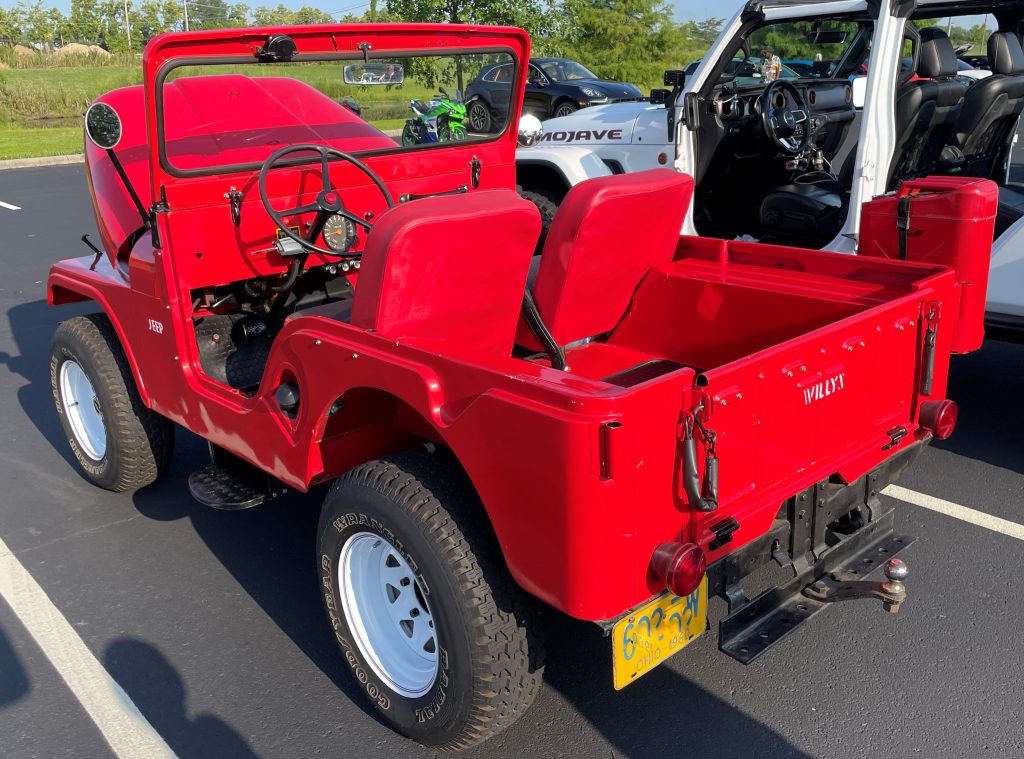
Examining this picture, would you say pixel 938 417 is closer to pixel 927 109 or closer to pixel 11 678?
pixel 927 109

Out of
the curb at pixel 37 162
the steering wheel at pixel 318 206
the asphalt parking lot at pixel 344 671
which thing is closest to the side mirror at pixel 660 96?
the asphalt parking lot at pixel 344 671

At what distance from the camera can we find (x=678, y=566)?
2.19 meters

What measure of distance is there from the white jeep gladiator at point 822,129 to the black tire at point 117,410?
8.06ft

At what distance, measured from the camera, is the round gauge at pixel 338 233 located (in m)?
3.53

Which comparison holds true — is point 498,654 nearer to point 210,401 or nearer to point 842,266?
point 210,401

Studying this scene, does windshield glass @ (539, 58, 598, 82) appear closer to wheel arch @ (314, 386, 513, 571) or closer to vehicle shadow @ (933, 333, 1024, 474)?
vehicle shadow @ (933, 333, 1024, 474)

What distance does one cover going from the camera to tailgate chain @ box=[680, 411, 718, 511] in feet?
7.16

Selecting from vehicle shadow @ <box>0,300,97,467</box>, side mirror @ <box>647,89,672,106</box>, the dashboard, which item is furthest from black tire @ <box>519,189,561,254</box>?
vehicle shadow @ <box>0,300,97,467</box>

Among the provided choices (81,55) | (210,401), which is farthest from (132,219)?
(81,55)

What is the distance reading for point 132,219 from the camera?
387 centimetres

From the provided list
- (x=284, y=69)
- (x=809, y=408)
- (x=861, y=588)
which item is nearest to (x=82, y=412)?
(x=284, y=69)

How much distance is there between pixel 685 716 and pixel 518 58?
2.70m

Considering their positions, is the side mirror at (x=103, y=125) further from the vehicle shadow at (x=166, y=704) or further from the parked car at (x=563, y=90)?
the parked car at (x=563, y=90)

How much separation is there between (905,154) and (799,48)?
138 centimetres
